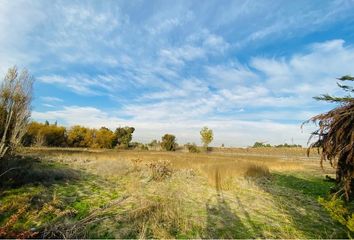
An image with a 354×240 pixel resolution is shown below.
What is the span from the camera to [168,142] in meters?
62.6

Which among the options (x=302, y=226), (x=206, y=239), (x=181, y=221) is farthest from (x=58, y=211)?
(x=302, y=226)

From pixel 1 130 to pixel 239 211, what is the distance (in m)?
9.04

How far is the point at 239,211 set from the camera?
8.22 metres

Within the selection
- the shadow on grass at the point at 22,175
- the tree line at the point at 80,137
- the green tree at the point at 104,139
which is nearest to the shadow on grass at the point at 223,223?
the shadow on grass at the point at 22,175

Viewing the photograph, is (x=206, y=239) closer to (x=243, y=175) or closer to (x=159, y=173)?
(x=159, y=173)

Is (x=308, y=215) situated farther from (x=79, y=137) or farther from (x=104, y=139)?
(x=79, y=137)

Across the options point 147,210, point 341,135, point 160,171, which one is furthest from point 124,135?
point 341,135

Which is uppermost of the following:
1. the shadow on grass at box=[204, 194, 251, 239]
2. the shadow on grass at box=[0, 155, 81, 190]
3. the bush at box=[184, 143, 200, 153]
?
the bush at box=[184, 143, 200, 153]

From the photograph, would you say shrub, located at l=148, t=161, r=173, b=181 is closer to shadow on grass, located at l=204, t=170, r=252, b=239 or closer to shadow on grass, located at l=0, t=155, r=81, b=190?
shadow on grass, located at l=0, t=155, r=81, b=190

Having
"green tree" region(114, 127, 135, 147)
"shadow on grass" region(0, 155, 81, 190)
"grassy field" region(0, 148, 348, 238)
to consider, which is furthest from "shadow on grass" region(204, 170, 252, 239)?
"green tree" region(114, 127, 135, 147)

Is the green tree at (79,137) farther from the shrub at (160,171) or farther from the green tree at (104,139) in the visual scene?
the shrub at (160,171)

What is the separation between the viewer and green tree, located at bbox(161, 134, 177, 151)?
62.2m

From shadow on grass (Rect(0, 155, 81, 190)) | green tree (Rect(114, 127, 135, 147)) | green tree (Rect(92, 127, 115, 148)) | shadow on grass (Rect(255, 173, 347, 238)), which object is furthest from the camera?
green tree (Rect(114, 127, 135, 147))

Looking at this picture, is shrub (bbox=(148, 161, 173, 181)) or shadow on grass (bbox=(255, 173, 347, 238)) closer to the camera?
shadow on grass (bbox=(255, 173, 347, 238))
